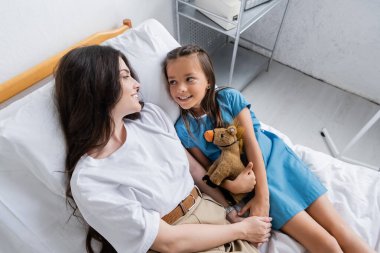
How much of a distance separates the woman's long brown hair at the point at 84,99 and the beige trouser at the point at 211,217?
352 mm

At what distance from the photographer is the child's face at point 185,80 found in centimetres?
94

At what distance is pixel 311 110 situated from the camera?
194 cm

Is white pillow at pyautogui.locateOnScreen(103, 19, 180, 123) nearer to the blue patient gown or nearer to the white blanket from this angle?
the blue patient gown

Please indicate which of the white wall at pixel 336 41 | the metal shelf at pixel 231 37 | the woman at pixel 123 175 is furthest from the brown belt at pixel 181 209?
the white wall at pixel 336 41

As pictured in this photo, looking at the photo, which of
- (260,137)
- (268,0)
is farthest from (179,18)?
(260,137)

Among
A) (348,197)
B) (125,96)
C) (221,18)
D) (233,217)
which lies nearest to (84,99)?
(125,96)

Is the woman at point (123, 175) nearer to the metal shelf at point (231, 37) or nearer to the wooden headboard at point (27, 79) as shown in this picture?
the wooden headboard at point (27, 79)

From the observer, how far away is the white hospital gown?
2.11 ft

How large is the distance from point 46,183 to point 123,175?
22cm

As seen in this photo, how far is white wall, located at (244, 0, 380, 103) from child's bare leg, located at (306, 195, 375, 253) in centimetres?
149

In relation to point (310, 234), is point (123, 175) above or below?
above

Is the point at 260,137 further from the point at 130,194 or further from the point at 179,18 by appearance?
the point at 179,18

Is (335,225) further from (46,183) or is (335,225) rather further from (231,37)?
(231,37)

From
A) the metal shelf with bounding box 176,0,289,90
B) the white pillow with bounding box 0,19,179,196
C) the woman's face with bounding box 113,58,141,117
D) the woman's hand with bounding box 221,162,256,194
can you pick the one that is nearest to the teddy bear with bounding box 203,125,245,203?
the woman's hand with bounding box 221,162,256,194
